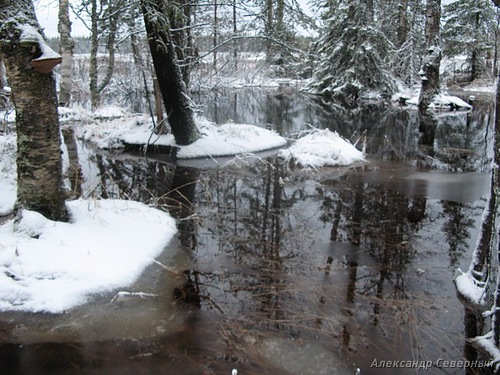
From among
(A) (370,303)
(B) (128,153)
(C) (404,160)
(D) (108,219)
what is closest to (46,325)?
(D) (108,219)

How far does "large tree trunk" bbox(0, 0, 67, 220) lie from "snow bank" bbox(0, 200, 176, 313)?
10.3 inches

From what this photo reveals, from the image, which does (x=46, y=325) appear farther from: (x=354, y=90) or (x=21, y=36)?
(x=354, y=90)

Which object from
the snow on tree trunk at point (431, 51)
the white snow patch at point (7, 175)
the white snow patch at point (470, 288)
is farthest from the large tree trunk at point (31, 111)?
the snow on tree trunk at point (431, 51)

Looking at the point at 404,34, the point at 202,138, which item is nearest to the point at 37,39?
the point at 202,138

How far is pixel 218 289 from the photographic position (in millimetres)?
3842

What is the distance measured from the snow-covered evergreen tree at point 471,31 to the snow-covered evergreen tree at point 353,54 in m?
9.89

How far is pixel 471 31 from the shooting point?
96.5 ft

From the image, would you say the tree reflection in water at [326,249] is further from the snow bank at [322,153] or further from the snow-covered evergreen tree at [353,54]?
the snow-covered evergreen tree at [353,54]

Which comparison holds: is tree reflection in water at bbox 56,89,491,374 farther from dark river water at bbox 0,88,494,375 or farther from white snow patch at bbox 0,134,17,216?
white snow patch at bbox 0,134,17,216

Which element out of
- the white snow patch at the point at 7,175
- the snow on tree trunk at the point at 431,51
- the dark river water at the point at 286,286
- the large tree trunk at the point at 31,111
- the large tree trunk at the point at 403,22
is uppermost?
the large tree trunk at the point at 403,22

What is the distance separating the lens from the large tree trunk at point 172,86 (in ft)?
26.8

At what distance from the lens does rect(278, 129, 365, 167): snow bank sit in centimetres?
870

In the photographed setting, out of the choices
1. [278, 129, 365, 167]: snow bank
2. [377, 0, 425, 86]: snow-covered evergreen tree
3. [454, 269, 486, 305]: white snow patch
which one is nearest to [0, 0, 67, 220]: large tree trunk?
[454, 269, 486, 305]: white snow patch

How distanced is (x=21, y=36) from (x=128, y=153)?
20.3 feet
